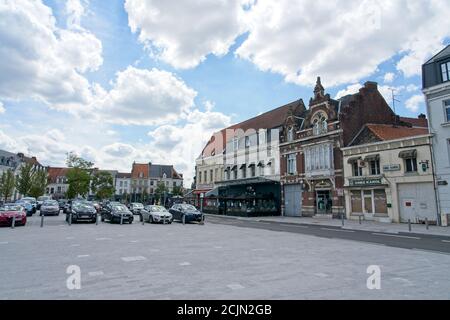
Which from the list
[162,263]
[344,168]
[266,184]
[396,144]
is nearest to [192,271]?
[162,263]

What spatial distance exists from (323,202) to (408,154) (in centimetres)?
1022

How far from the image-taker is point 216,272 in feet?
24.6

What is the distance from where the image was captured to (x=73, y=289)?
19.4ft

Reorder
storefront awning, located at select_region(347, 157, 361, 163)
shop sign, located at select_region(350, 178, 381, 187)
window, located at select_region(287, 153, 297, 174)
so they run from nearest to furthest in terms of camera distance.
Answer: shop sign, located at select_region(350, 178, 381, 187)
storefront awning, located at select_region(347, 157, 361, 163)
window, located at select_region(287, 153, 297, 174)

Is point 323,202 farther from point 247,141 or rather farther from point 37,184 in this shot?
point 37,184

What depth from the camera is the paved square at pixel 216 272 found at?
Result: 19.1ft

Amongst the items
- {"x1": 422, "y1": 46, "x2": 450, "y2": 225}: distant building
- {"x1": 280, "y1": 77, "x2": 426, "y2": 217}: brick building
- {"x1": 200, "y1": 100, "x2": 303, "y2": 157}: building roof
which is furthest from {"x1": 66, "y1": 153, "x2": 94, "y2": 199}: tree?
{"x1": 422, "y1": 46, "x2": 450, "y2": 225}: distant building

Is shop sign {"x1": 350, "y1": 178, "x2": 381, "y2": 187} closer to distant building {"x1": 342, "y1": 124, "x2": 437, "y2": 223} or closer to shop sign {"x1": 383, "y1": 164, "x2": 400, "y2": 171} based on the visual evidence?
distant building {"x1": 342, "y1": 124, "x2": 437, "y2": 223}

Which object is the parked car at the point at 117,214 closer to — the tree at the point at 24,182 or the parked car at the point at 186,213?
the parked car at the point at 186,213

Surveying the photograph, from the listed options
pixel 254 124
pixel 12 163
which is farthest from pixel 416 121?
pixel 12 163

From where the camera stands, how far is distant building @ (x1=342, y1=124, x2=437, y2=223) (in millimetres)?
23438

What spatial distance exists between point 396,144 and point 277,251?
19.3 m

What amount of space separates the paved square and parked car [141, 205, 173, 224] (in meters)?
12.6
